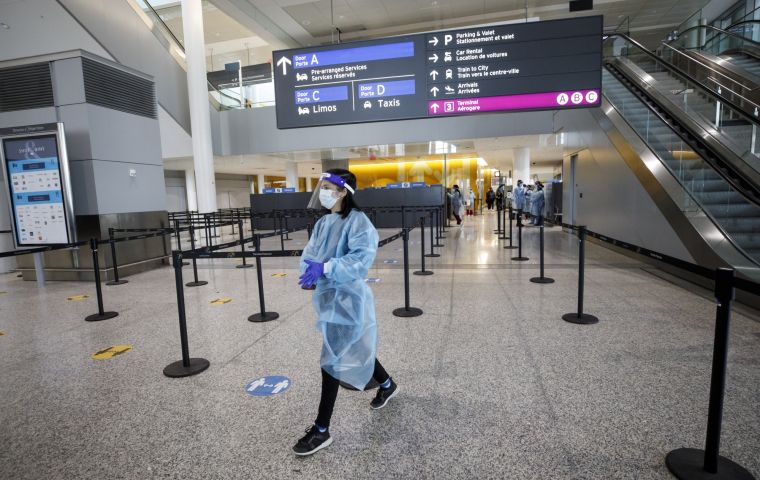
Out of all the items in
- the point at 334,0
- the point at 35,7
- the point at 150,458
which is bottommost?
the point at 150,458

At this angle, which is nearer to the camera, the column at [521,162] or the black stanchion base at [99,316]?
the black stanchion base at [99,316]

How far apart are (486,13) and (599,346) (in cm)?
1488

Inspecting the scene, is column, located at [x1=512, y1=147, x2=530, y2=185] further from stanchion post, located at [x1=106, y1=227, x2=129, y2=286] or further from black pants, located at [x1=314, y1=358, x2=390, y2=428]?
black pants, located at [x1=314, y1=358, x2=390, y2=428]

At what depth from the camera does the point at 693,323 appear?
400 centimetres

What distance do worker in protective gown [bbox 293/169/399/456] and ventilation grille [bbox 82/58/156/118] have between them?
22.8 feet

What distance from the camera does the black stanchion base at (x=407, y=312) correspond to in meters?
4.57

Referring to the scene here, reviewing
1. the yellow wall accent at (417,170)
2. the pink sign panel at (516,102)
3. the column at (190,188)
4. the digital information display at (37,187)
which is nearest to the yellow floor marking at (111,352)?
the digital information display at (37,187)

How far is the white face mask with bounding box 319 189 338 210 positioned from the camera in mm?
2305

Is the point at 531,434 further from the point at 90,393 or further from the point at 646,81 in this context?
the point at 646,81

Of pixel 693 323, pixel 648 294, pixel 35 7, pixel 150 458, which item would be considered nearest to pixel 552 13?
pixel 648 294

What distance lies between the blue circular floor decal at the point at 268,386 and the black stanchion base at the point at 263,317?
153 centimetres

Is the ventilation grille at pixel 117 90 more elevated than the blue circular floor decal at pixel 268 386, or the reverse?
the ventilation grille at pixel 117 90

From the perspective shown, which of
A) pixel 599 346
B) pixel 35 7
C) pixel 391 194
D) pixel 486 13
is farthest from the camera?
pixel 391 194

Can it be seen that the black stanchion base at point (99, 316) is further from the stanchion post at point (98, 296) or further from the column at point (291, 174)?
the column at point (291, 174)
